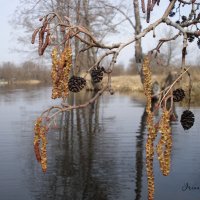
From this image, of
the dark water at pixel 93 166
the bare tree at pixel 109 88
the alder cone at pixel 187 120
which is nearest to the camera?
the bare tree at pixel 109 88

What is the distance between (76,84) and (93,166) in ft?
25.6

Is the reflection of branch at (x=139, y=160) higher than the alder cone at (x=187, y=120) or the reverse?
the reverse

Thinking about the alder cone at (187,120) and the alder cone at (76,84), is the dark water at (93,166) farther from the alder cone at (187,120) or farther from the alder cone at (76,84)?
the alder cone at (76,84)

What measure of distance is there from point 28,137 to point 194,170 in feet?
22.8

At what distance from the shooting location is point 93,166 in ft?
33.1

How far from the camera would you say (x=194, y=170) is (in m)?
9.66

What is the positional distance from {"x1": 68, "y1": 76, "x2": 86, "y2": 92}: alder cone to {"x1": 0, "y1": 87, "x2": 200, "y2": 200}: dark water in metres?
5.55

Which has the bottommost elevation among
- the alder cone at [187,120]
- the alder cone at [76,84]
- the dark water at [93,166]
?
the dark water at [93,166]

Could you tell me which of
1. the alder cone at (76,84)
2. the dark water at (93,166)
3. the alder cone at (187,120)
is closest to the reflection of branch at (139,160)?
the dark water at (93,166)

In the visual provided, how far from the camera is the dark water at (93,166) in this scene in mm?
8055

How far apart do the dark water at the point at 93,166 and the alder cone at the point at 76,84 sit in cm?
555

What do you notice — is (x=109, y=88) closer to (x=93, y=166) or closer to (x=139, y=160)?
(x=93, y=166)

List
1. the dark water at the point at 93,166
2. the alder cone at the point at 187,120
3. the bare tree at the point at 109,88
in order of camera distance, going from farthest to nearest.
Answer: the dark water at the point at 93,166 → the alder cone at the point at 187,120 → the bare tree at the point at 109,88

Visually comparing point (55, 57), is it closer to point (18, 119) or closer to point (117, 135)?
point (117, 135)
